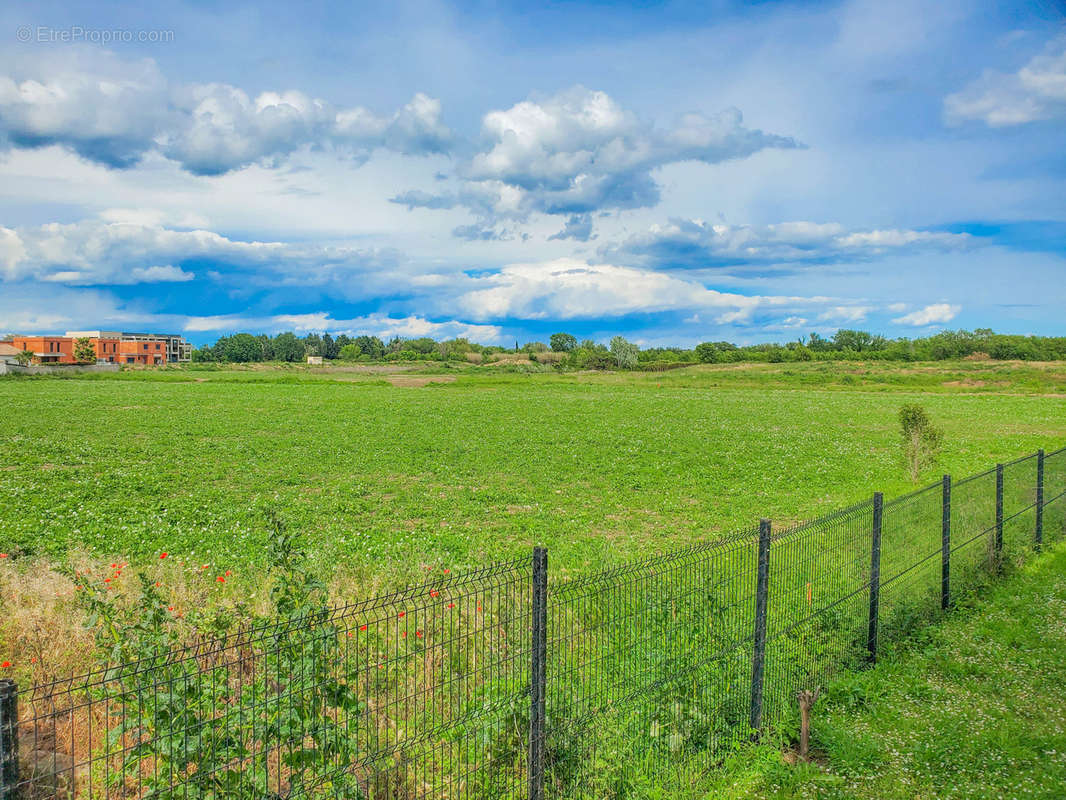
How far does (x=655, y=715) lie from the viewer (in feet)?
18.7

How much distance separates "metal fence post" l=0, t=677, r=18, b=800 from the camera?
2832 mm

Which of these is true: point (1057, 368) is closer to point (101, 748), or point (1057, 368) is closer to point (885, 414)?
point (885, 414)

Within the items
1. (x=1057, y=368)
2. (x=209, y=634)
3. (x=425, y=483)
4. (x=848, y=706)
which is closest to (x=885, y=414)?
(x=425, y=483)

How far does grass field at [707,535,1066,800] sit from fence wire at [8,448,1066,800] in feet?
1.18

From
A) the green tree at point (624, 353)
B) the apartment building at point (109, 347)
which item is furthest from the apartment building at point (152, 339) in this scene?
the green tree at point (624, 353)

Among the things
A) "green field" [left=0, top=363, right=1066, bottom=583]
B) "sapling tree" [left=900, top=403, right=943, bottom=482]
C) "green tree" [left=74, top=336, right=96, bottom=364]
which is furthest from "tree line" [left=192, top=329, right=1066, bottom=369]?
"sapling tree" [left=900, top=403, right=943, bottom=482]

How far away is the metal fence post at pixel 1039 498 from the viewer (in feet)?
39.6

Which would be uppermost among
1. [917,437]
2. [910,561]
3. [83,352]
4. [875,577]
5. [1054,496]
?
[83,352]

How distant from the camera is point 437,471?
23406 mm

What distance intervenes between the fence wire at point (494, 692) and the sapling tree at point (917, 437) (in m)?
9.23

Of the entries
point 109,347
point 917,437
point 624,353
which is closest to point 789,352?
point 624,353

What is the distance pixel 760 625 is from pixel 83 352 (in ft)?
581

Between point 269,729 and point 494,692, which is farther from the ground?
point 269,729

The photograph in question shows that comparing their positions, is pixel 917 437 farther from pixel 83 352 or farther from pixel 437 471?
pixel 83 352
